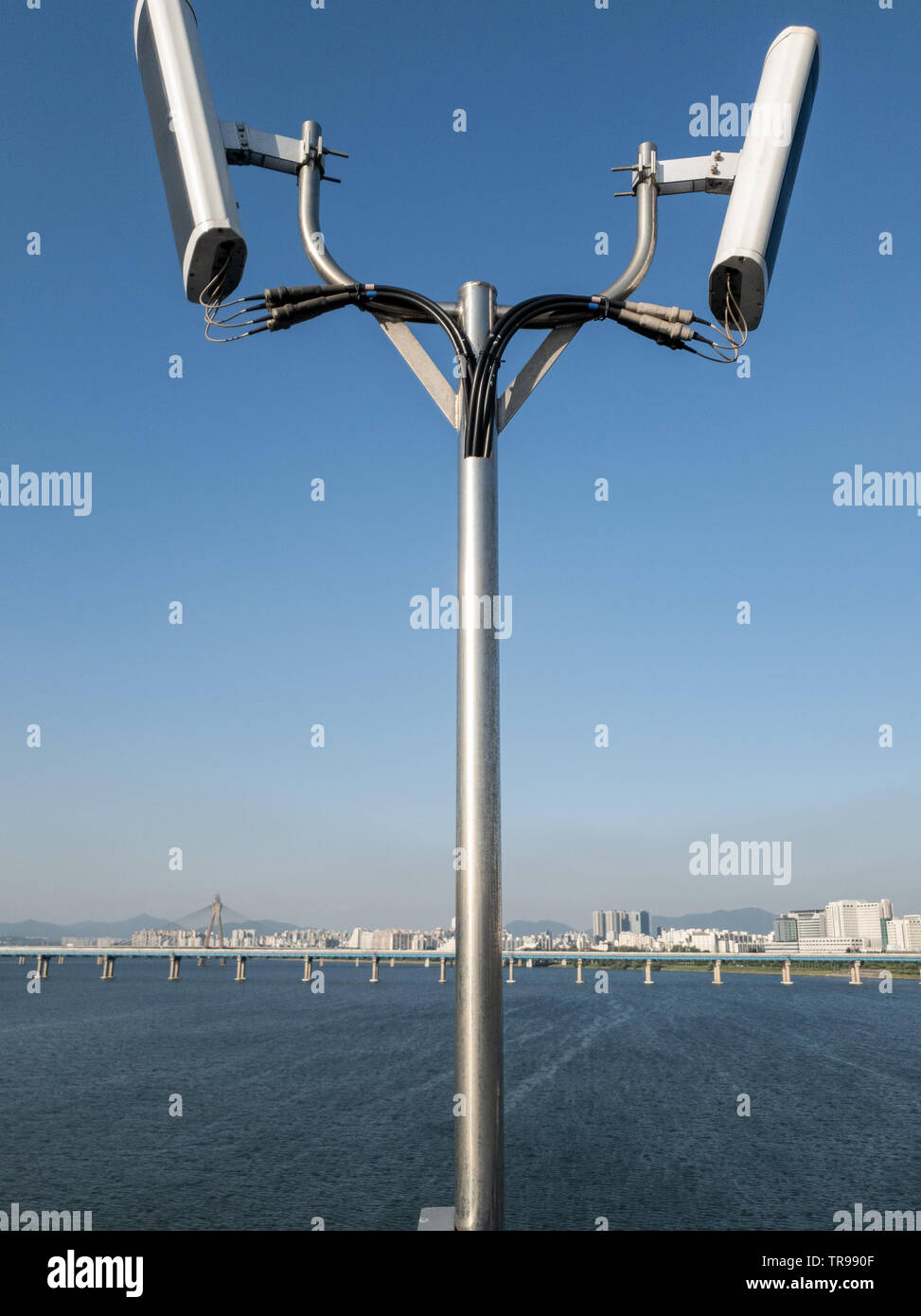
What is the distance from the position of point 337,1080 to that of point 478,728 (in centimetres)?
4807

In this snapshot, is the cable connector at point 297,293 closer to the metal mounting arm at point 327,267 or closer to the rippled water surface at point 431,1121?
the metal mounting arm at point 327,267

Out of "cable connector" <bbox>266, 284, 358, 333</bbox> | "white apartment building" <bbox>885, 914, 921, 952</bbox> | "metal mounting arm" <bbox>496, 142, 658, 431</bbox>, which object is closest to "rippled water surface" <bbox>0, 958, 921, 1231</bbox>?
"metal mounting arm" <bbox>496, 142, 658, 431</bbox>

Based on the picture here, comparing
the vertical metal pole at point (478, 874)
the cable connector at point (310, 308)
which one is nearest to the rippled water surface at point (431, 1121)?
the vertical metal pole at point (478, 874)

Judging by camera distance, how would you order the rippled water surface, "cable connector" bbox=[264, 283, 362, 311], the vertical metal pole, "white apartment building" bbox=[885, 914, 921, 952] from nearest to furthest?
1. the vertical metal pole
2. "cable connector" bbox=[264, 283, 362, 311]
3. the rippled water surface
4. "white apartment building" bbox=[885, 914, 921, 952]

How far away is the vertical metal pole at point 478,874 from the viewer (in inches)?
141

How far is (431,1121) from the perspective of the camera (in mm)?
36500

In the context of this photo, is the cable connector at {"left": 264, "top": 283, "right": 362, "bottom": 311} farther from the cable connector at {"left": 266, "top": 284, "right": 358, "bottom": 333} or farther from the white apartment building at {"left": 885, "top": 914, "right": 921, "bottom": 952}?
the white apartment building at {"left": 885, "top": 914, "right": 921, "bottom": 952}

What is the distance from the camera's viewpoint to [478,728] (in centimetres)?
389

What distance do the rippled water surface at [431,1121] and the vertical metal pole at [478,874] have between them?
73.1ft

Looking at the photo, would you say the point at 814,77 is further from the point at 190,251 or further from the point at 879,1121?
the point at 879,1121

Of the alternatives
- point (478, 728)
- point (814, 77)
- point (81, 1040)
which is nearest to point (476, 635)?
point (478, 728)

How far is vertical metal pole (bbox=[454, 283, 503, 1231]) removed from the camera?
11.7ft

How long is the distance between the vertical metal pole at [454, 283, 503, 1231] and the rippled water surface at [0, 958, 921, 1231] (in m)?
22.3
